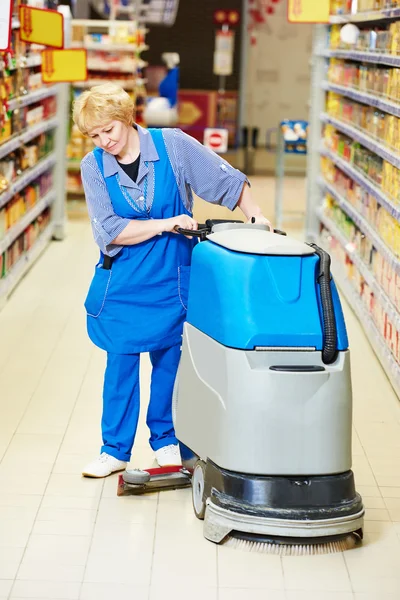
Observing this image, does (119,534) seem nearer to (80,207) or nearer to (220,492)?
(220,492)

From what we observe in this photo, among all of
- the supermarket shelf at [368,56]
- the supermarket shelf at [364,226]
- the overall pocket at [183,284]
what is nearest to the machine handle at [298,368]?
the overall pocket at [183,284]

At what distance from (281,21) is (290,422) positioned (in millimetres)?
15636

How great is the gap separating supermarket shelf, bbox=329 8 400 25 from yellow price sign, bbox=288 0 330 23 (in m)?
0.14

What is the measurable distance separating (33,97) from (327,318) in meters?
5.04

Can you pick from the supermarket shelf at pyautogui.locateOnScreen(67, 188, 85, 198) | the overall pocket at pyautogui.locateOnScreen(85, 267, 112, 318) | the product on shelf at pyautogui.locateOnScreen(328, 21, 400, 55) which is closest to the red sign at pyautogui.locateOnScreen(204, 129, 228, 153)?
the supermarket shelf at pyautogui.locateOnScreen(67, 188, 85, 198)


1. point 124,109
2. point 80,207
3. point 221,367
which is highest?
point 124,109

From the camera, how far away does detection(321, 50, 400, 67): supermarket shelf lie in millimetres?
5684

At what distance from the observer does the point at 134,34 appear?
1109 cm

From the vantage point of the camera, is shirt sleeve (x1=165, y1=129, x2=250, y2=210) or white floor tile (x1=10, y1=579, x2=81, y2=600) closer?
white floor tile (x1=10, y1=579, x2=81, y2=600)

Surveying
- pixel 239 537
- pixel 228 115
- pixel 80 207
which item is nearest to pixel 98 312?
pixel 239 537

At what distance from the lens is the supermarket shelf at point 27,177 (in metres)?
6.89

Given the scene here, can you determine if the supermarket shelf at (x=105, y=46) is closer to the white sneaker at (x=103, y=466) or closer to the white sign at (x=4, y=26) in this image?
the white sign at (x=4, y=26)

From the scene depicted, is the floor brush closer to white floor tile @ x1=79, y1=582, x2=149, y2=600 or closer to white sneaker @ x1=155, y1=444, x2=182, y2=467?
white floor tile @ x1=79, y1=582, x2=149, y2=600

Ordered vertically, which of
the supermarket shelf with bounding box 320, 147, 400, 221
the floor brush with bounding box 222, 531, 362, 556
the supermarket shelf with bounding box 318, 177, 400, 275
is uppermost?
the supermarket shelf with bounding box 320, 147, 400, 221
